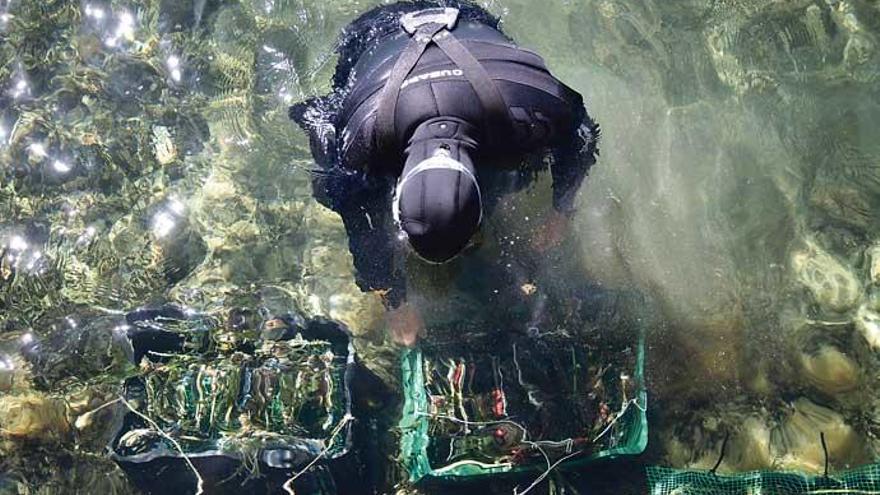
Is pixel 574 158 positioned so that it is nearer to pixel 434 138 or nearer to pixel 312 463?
pixel 434 138

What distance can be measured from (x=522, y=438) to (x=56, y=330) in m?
2.47

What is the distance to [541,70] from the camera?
140 inches

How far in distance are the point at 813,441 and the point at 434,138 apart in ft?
7.63

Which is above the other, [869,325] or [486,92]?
[486,92]

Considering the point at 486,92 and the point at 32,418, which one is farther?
the point at 32,418

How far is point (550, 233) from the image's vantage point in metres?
4.23

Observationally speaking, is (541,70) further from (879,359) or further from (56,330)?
(56,330)

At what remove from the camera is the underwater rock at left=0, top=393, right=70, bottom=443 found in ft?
12.8

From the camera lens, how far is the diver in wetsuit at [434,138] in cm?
307

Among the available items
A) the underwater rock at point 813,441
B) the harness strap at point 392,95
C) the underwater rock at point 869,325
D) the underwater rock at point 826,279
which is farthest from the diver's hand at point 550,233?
the underwater rock at point 869,325

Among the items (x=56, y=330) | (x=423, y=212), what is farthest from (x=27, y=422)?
(x=423, y=212)

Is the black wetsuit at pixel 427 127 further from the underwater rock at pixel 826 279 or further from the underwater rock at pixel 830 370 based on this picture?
the underwater rock at pixel 830 370

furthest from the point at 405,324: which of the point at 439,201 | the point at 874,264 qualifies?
the point at 874,264

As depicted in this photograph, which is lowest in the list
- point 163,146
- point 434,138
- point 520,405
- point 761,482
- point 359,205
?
point 761,482
